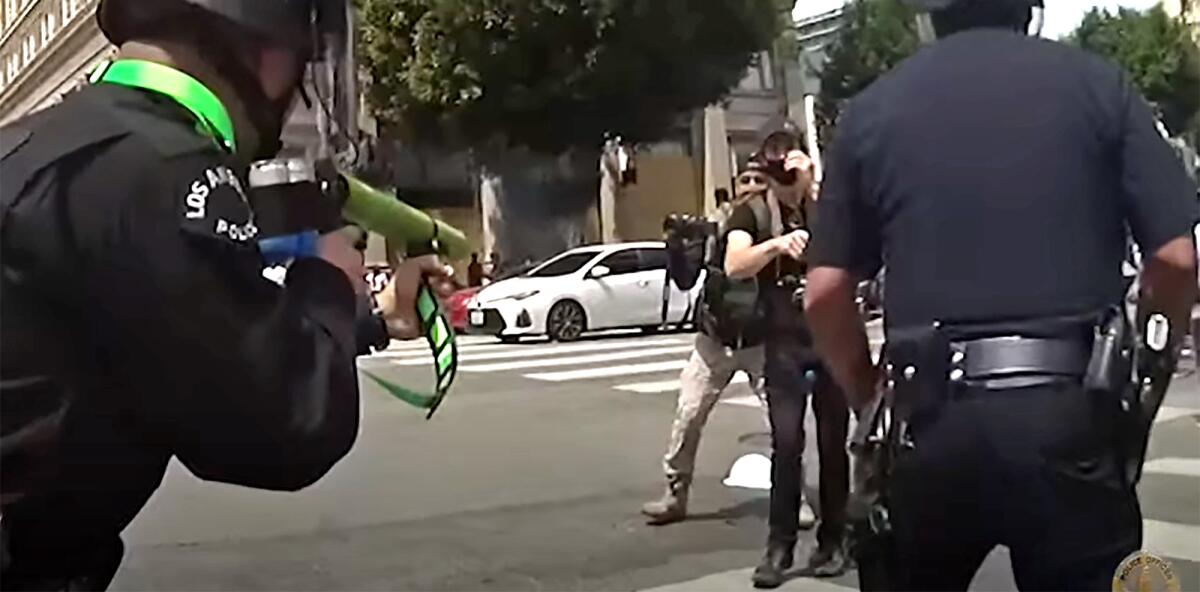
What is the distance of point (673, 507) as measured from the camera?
465 centimetres

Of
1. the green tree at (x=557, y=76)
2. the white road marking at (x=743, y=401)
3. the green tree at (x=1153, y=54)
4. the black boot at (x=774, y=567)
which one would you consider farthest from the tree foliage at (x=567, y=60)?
the white road marking at (x=743, y=401)

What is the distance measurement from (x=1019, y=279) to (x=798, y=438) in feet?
6.85

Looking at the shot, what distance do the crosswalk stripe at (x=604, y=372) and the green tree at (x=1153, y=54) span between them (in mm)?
4767

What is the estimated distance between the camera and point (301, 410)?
1.18 m

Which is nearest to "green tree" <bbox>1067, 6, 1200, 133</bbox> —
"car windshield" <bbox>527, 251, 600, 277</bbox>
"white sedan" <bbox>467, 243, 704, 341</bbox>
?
"white sedan" <bbox>467, 243, 704, 341</bbox>

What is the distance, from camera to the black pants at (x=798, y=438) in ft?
12.5

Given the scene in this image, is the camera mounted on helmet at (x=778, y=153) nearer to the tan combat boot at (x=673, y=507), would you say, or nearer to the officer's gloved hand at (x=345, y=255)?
the tan combat boot at (x=673, y=507)

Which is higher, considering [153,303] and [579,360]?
[153,303]

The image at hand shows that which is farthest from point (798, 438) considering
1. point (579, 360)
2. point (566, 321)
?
point (579, 360)

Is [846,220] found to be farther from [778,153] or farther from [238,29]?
[778,153]

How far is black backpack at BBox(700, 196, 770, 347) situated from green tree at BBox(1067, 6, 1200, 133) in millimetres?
1182

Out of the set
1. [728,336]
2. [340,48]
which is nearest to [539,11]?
[728,336]

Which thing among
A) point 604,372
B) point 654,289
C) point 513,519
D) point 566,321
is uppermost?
point 654,289

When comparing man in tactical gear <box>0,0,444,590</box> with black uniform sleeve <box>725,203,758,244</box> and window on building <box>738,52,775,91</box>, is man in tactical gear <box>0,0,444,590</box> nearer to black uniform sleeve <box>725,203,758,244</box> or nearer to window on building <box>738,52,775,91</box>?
window on building <box>738,52,775,91</box>
